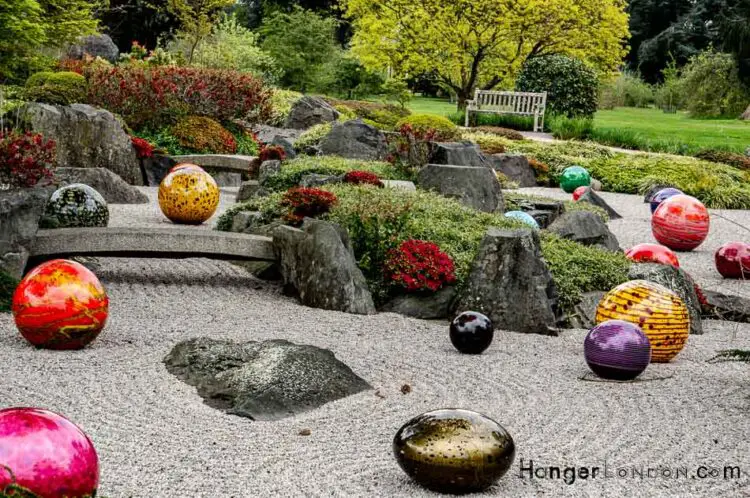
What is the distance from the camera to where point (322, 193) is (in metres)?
10.5

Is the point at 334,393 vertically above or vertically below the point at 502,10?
below

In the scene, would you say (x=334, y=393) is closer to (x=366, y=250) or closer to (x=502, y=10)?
(x=366, y=250)

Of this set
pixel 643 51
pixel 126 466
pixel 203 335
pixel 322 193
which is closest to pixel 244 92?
pixel 322 193

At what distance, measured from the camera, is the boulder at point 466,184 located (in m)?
13.0

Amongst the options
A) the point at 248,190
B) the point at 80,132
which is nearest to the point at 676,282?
the point at 248,190

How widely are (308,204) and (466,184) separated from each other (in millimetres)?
3289

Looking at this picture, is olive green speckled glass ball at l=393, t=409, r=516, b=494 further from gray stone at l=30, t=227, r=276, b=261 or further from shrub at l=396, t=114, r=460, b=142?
shrub at l=396, t=114, r=460, b=142

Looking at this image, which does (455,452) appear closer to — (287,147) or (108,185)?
(108,185)

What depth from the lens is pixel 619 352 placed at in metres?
6.67

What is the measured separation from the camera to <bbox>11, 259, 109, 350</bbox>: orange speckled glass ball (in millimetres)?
6785

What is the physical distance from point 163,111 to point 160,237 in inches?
430

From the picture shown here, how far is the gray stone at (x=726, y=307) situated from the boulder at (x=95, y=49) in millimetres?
24838

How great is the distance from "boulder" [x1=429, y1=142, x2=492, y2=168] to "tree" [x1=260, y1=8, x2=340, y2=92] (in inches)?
998

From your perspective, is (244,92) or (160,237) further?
(244,92)
